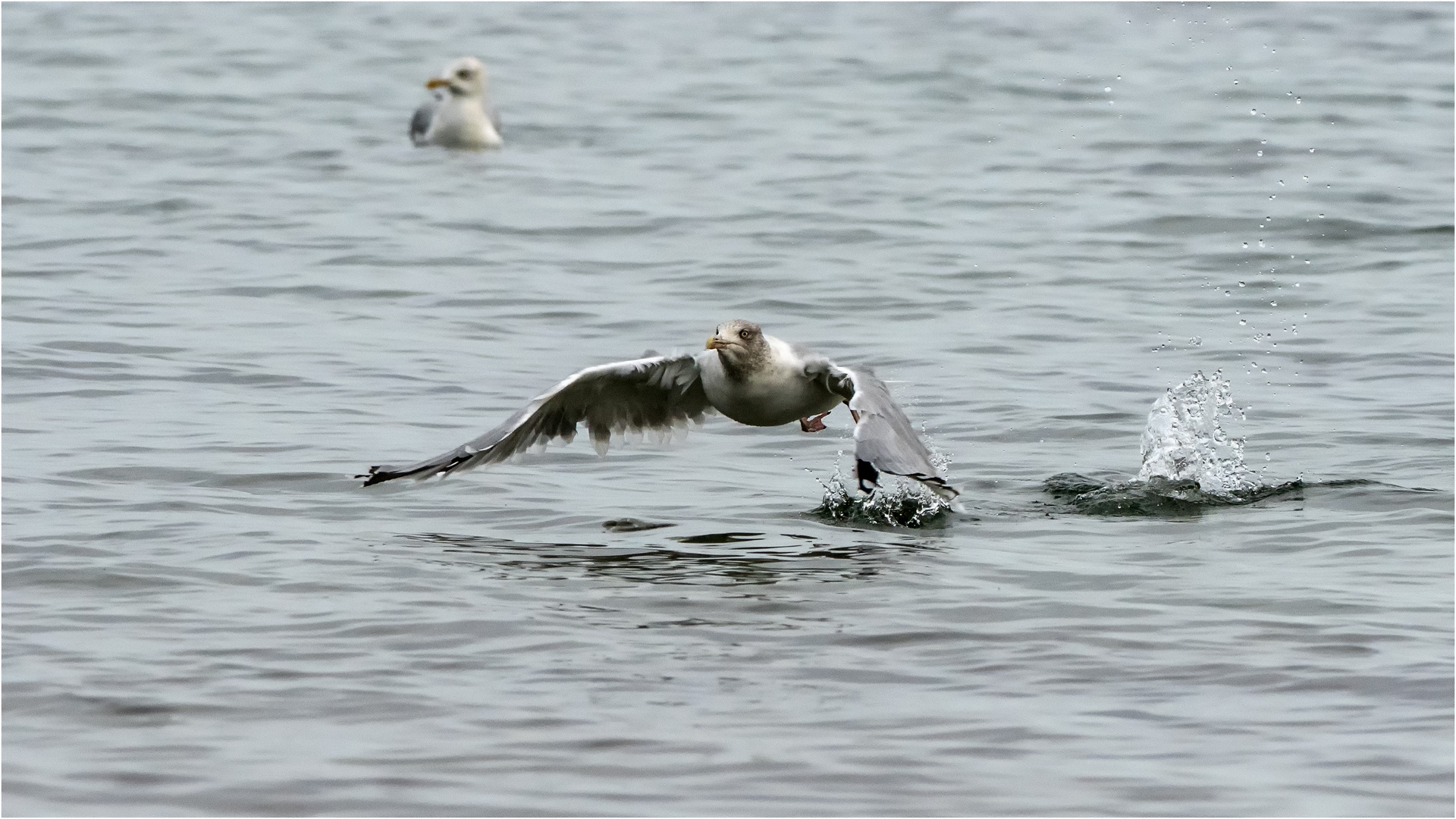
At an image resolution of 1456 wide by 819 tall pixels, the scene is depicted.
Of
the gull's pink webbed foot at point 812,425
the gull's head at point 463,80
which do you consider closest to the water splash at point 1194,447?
the gull's pink webbed foot at point 812,425

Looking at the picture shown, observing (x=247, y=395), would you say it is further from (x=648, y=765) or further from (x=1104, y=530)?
(x=648, y=765)

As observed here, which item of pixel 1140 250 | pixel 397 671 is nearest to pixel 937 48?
pixel 1140 250

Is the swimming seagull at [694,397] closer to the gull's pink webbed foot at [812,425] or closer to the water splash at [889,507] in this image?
the gull's pink webbed foot at [812,425]

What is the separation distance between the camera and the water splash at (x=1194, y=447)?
1012cm

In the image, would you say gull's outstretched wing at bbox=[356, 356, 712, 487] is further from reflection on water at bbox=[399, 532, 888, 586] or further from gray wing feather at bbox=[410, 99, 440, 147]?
gray wing feather at bbox=[410, 99, 440, 147]

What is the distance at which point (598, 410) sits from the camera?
1014 centimetres

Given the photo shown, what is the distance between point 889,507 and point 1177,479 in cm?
144

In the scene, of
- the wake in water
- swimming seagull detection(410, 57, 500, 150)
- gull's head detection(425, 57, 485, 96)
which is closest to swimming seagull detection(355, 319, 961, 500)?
the wake in water

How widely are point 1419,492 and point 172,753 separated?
586 cm

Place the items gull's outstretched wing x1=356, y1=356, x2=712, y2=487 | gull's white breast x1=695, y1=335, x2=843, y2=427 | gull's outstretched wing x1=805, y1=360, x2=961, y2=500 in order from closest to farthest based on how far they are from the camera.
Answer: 1. gull's outstretched wing x1=805, y1=360, x2=961, y2=500
2. gull's outstretched wing x1=356, y1=356, x2=712, y2=487
3. gull's white breast x1=695, y1=335, x2=843, y2=427

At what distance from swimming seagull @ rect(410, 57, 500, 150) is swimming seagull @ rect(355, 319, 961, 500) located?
465 inches

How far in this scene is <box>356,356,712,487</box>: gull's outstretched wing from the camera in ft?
30.5

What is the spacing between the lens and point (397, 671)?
283 inches

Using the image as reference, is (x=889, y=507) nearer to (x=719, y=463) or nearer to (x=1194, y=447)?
(x=719, y=463)
